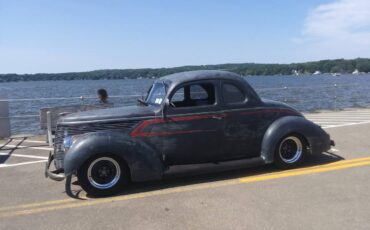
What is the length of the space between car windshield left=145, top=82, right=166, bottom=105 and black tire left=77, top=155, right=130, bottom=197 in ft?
4.09

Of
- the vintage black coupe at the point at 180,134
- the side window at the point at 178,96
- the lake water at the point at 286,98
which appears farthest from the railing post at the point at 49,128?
the side window at the point at 178,96

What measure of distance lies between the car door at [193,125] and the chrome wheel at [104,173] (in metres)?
0.81

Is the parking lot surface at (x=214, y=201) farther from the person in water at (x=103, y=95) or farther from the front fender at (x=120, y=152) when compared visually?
the person in water at (x=103, y=95)

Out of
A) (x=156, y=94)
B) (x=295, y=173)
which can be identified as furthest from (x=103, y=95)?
(x=295, y=173)

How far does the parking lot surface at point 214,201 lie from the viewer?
5215mm

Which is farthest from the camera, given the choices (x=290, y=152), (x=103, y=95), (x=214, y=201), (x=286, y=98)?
(x=286, y=98)

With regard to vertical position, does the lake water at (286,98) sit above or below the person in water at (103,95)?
below

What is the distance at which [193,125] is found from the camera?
7035 mm

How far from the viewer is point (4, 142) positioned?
1175 centimetres

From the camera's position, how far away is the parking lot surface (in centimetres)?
521

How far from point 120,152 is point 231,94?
82.3 inches

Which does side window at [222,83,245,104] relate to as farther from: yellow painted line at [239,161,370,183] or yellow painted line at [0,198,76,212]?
yellow painted line at [0,198,76,212]

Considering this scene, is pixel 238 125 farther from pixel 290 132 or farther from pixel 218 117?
pixel 290 132

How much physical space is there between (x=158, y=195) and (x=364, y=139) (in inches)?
234
